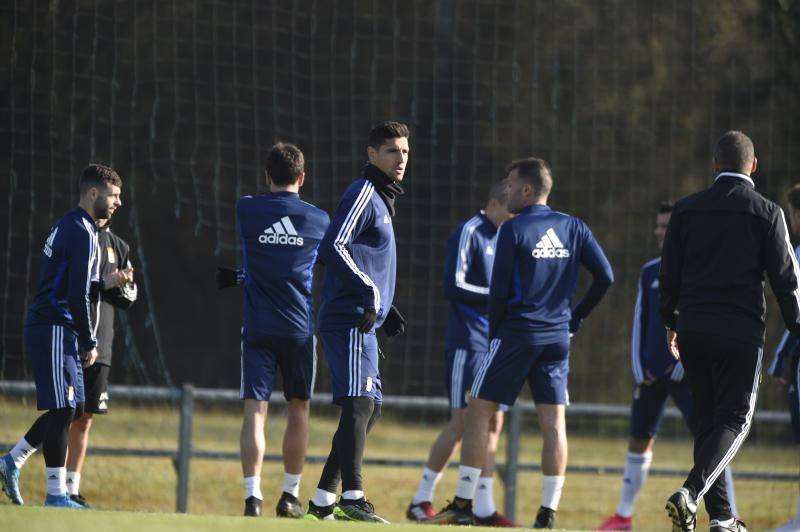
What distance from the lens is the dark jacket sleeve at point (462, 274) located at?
851 centimetres

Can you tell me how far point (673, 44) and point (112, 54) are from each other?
7.19 metres

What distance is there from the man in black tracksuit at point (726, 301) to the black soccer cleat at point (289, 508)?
84.1 inches

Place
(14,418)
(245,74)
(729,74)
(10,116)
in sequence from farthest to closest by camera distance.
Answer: (729,74) → (245,74) → (14,418) → (10,116)

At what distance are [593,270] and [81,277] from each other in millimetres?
2653

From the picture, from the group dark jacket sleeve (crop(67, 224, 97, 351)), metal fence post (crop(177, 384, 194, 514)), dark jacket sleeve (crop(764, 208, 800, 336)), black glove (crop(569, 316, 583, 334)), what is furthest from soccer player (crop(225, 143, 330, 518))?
metal fence post (crop(177, 384, 194, 514))

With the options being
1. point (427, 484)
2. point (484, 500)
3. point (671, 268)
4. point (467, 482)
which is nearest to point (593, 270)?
point (671, 268)

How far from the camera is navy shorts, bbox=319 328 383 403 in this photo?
6.73 m

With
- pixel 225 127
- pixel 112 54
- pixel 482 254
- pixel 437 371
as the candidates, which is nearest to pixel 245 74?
→ pixel 225 127

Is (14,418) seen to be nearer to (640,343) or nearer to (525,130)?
(640,343)

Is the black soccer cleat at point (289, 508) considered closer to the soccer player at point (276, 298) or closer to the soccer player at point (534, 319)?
the soccer player at point (276, 298)

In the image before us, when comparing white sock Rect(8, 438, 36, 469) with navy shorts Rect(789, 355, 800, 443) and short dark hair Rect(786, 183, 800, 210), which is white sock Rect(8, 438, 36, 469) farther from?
short dark hair Rect(786, 183, 800, 210)

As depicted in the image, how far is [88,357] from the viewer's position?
24.1 ft

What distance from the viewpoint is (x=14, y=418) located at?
12.2m

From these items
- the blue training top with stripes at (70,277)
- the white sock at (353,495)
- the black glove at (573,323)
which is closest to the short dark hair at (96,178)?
the blue training top with stripes at (70,277)
